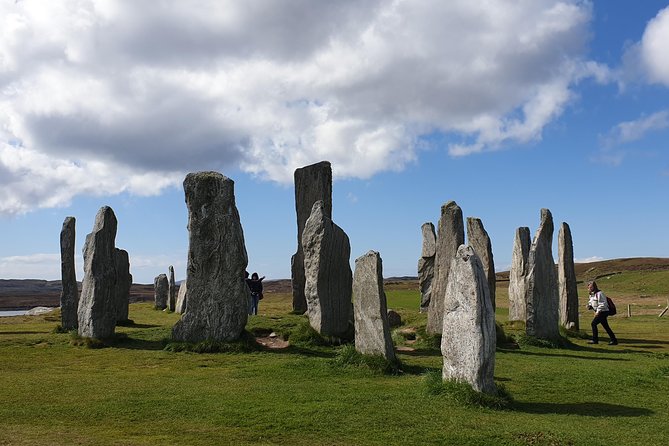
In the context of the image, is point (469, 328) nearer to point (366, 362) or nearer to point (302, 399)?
point (302, 399)

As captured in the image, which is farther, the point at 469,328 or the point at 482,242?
the point at 482,242

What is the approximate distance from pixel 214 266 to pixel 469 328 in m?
8.31

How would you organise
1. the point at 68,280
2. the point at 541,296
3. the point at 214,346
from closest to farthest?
the point at 214,346 < the point at 541,296 < the point at 68,280

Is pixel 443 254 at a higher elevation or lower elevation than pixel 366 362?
higher

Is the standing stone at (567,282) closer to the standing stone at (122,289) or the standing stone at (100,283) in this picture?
the standing stone at (100,283)

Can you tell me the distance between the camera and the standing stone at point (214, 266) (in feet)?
53.9

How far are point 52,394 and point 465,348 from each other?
7.30 metres

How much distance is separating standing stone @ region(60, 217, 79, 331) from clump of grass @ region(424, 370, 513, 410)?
13693mm

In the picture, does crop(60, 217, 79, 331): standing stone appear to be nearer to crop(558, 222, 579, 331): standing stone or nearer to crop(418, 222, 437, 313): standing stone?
crop(418, 222, 437, 313): standing stone

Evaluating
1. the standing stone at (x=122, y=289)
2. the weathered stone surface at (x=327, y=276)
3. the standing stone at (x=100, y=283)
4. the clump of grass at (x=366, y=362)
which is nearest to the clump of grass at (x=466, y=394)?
the clump of grass at (x=366, y=362)

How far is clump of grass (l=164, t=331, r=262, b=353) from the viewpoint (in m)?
15.8

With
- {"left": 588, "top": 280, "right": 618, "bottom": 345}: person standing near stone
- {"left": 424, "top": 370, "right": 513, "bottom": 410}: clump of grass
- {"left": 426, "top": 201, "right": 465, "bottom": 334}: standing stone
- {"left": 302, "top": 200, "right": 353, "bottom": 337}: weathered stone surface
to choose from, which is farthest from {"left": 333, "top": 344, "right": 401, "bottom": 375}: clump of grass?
{"left": 588, "top": 280, "right": 618, "bottom": 345}: person standing near stone

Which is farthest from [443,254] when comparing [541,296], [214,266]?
[214,266]

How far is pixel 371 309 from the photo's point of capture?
13.4m
